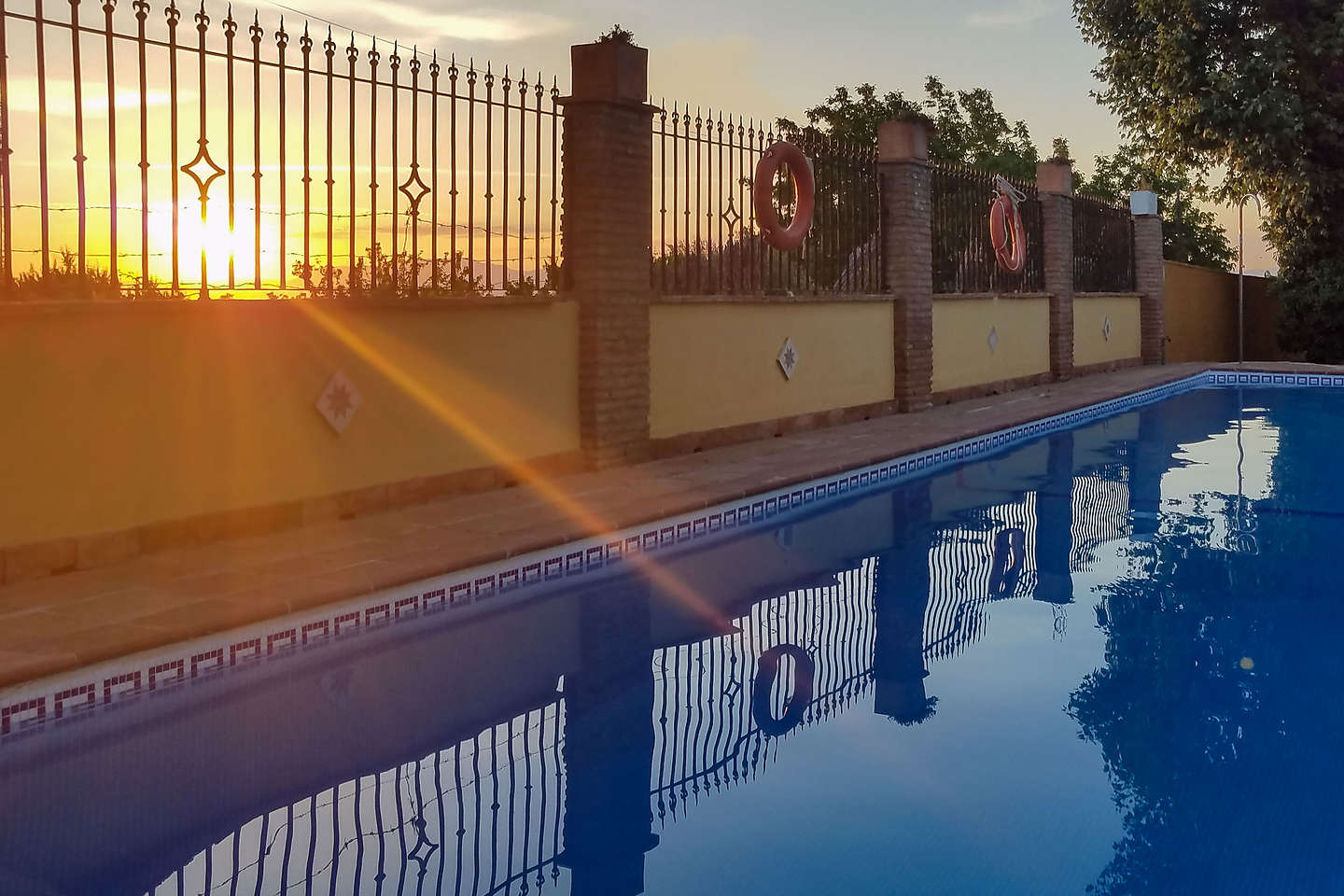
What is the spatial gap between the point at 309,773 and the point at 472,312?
4.60m

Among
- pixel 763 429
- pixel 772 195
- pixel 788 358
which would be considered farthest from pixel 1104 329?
pixel 772 195

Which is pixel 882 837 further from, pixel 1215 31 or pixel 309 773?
pixel 1215 31

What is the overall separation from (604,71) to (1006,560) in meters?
4.13

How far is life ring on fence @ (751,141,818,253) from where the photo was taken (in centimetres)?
1098

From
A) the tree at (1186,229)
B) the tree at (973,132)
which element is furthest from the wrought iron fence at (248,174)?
the tree at (1186,229)

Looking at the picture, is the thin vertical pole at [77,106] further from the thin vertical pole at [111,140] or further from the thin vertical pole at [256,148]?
the thin vertical pole at [256,148]

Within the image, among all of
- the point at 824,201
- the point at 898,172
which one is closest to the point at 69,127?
the point at 824,201

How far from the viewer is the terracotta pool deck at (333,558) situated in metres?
4.89

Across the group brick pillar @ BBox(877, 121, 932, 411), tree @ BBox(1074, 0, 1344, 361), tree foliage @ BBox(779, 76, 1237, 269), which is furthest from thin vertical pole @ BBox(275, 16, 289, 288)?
tree foliage @ BBox(779, 76, 1237, 269)

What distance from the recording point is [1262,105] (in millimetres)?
20203

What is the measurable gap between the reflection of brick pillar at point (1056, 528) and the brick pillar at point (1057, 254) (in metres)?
6.81

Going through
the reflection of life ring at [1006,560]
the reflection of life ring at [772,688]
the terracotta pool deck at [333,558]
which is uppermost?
the terracotta pool deck at [333,558]

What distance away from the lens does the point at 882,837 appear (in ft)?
11.8

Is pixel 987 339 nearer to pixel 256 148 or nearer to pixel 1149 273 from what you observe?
pixel 1149 273
